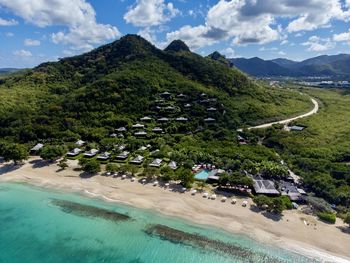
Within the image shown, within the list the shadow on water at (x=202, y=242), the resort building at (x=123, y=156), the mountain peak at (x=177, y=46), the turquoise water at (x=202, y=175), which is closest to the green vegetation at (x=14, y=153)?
the resort building at (x=123, y=156)

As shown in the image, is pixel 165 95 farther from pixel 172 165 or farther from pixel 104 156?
pixel 172 165

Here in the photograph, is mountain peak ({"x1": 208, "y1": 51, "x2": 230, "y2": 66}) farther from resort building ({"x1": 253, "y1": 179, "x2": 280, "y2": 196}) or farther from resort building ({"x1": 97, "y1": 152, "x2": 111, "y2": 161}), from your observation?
resort building ({"x1": 253, "y1": 179, "x2": 280, "y2": 196})

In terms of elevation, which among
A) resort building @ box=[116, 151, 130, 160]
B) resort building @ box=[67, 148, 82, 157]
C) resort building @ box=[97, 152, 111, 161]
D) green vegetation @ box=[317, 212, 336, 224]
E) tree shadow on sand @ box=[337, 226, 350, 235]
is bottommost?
tree shadow on sand @ box=[337, 226, 350, 235]

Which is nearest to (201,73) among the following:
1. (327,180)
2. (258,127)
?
(258,127)

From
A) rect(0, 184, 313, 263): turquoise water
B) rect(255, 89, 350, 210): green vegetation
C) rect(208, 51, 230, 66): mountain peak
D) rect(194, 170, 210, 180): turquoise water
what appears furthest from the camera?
rect(208, 51, 230, 66): mountain peak

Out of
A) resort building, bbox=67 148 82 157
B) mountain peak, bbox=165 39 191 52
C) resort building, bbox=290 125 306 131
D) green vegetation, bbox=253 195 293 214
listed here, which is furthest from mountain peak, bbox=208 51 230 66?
green vegetation, bbox=253 195 293 214

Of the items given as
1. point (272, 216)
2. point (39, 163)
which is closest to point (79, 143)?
point (39, 163)
